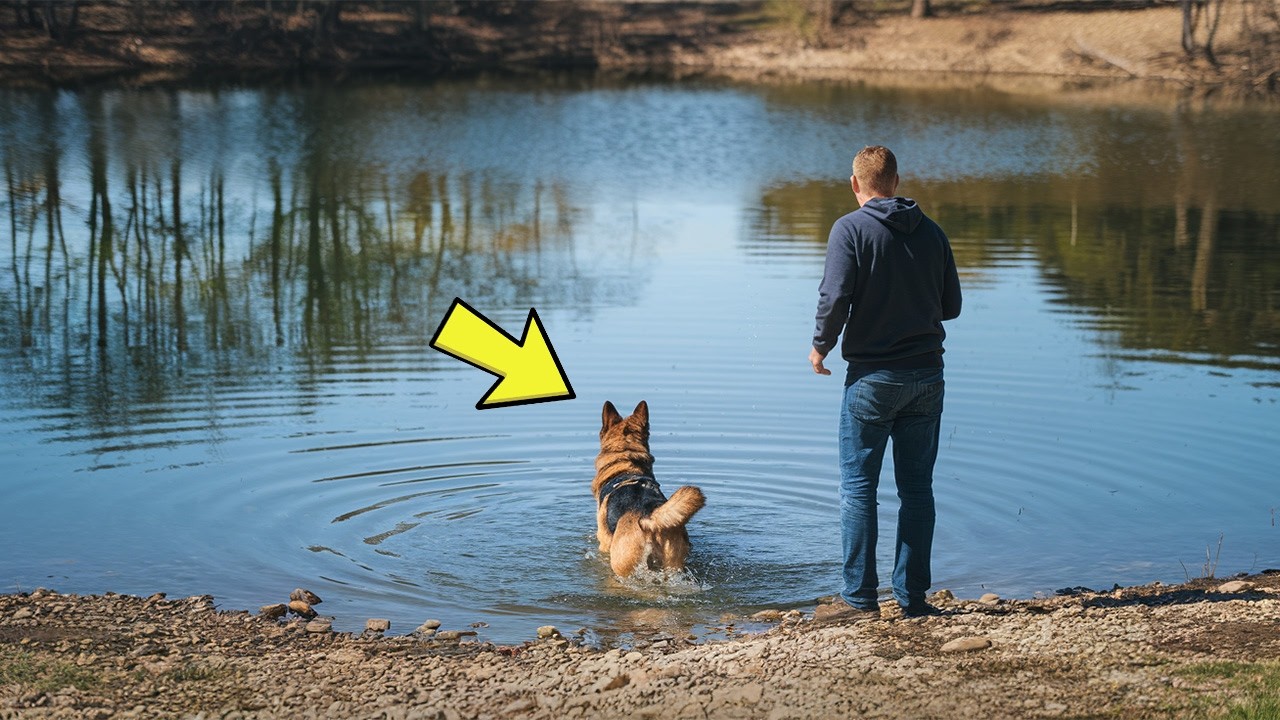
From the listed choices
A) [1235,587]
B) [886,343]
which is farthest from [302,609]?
[1235,587]

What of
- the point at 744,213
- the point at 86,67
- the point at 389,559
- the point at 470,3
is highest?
the point at 470,3

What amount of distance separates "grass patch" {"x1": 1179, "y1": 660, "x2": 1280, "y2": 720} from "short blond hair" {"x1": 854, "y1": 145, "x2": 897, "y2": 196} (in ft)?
7.94

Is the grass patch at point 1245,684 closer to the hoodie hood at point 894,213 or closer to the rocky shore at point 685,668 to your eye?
the rocky shore at point 685,668

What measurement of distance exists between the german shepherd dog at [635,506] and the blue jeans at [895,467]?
2.85 ft

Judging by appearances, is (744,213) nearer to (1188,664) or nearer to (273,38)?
(1188,664)

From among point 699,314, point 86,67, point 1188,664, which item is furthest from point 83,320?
point 86,67

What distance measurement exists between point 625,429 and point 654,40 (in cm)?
4508

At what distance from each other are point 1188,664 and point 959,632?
3.22 ft

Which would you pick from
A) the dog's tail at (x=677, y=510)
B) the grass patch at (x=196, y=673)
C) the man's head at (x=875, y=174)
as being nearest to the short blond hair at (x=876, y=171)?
the man's head at (x=875, y=174)

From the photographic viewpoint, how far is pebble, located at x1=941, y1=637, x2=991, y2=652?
5.84 m

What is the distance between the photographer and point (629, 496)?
26.1 feet

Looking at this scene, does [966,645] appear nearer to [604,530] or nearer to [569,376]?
[604,530]

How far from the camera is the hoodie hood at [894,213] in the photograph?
6082 mm

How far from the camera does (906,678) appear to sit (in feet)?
18.0
